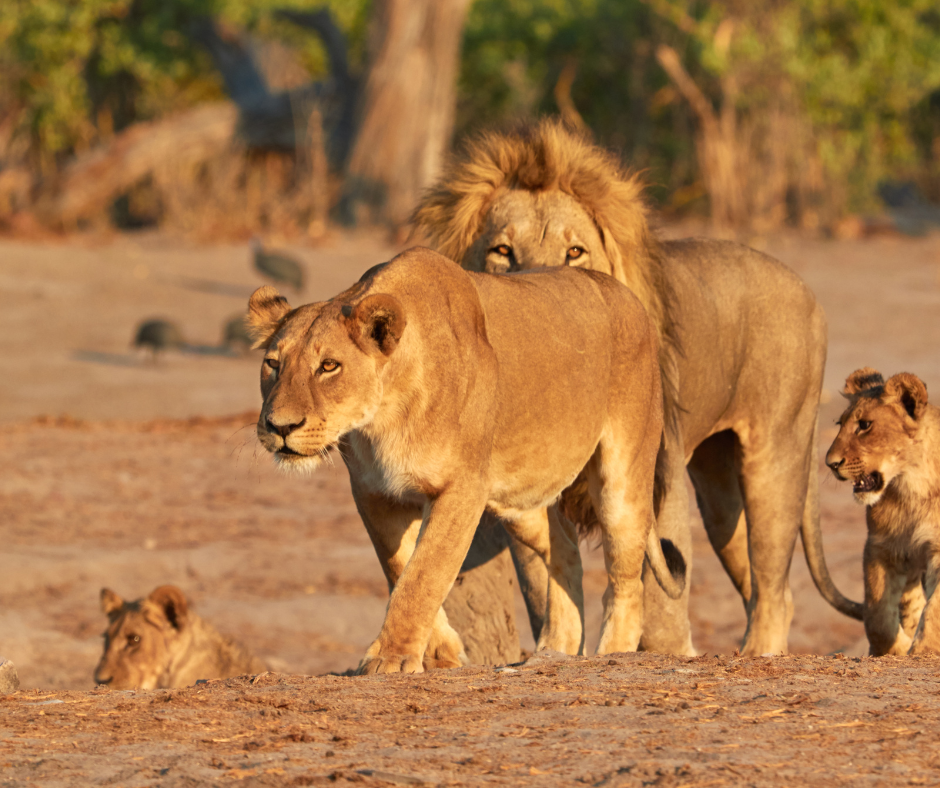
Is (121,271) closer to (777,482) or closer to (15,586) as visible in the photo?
(15,586)

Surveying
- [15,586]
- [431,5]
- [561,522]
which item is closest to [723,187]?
[431,5]

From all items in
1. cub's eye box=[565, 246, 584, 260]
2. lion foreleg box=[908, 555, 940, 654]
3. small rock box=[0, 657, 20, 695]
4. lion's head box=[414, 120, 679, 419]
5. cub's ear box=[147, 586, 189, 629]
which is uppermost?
lion's head box=[414, 120, 679, 419]

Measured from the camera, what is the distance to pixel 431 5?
1895 cm

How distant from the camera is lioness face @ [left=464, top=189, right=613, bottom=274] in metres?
5.09

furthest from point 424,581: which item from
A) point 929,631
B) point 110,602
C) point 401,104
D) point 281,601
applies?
point 401,104

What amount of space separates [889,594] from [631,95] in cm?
1764

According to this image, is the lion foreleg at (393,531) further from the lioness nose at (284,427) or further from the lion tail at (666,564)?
the lion tail at (666,564)

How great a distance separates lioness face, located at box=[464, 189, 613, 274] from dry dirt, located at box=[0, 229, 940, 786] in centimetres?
104

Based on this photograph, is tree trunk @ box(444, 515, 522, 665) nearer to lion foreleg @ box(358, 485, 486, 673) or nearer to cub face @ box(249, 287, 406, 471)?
lion foreleg @ box(358, 485, 486, 673)

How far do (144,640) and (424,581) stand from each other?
3.33 m

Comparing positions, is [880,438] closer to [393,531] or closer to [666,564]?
[666,564]

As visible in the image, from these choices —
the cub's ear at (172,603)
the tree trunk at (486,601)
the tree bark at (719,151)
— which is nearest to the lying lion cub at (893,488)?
the tree trunk at (486,601)

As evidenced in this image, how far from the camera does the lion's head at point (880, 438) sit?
504 cm

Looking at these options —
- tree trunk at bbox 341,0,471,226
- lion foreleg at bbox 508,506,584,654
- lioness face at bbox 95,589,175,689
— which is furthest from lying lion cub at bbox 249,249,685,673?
tree trunk at bbox 341,0,471,226
